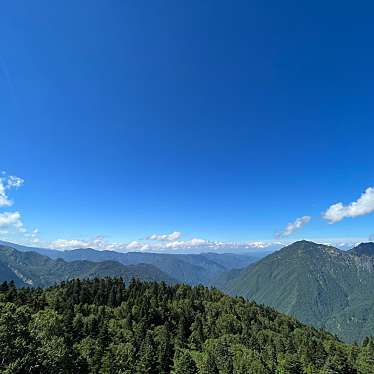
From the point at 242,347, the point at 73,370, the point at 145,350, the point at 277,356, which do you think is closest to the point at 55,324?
the point at 73,370

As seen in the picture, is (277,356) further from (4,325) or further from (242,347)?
(4,325)

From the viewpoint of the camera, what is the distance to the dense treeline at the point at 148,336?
2579 inches

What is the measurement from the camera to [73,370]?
73125 millimetres

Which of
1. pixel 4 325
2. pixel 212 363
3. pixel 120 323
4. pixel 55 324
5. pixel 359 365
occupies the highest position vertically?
pixel 4 325

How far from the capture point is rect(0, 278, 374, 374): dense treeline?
65.5 metres

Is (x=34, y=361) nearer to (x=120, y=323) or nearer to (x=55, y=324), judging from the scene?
(x=55, y=324)

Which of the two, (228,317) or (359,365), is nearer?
(359,365)

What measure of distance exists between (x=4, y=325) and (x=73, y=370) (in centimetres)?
2858

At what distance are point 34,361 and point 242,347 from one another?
99767mm

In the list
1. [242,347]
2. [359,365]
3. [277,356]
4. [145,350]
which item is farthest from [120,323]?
[359,365]

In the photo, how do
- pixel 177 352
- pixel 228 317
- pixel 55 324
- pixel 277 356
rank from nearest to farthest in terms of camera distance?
pixel 55 324
pixel 177 352
pixel 277 356
pixel 228 317

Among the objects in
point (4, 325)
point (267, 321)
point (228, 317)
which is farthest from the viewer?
point (267, 321)

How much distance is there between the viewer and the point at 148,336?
11894 cm

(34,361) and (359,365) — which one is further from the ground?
(34,361)
